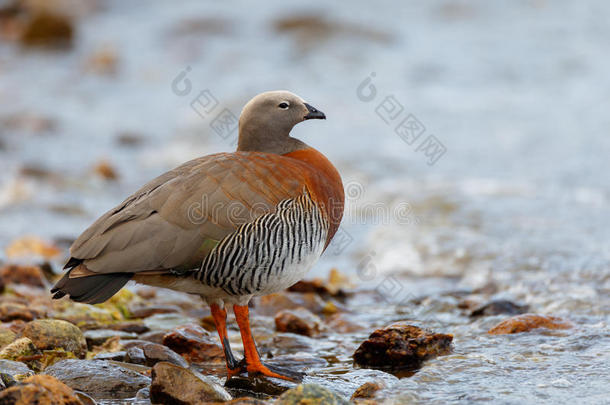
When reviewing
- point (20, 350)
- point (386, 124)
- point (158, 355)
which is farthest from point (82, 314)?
point (386, 124)

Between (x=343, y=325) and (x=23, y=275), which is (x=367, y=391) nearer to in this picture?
(x=343, y=325)

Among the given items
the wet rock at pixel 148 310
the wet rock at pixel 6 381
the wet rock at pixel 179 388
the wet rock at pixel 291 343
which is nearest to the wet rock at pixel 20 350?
the wet rock at pixel 6 381

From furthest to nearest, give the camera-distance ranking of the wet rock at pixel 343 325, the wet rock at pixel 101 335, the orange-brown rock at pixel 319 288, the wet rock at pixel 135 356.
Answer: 1. the orange-brown rock at pixel 319 288
2. the wet rock at pixel 343 325
3. the wet rock at pixel 101 335
4. the wet rock at pixel 135 356

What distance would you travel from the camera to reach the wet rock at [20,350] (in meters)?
5.63

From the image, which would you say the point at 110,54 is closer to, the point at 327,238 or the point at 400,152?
the point at 400,152

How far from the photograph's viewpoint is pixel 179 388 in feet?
16.0

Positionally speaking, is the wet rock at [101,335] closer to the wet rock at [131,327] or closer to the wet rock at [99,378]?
the wet rock at [131,327]

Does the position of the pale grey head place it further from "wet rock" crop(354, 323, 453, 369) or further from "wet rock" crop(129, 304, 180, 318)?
"wet rock" crop(129, 304, 180, 318)

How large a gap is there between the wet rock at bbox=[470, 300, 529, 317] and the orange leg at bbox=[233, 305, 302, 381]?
232cm

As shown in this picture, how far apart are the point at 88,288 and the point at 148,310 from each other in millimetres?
2430

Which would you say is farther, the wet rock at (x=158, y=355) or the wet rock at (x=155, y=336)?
the wet rock at (x=155, y=336)

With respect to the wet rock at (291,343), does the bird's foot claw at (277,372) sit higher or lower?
lower

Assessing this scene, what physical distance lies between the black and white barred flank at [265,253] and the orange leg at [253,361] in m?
0.29

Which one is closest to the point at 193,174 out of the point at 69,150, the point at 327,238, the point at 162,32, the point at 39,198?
the point at 327,238
